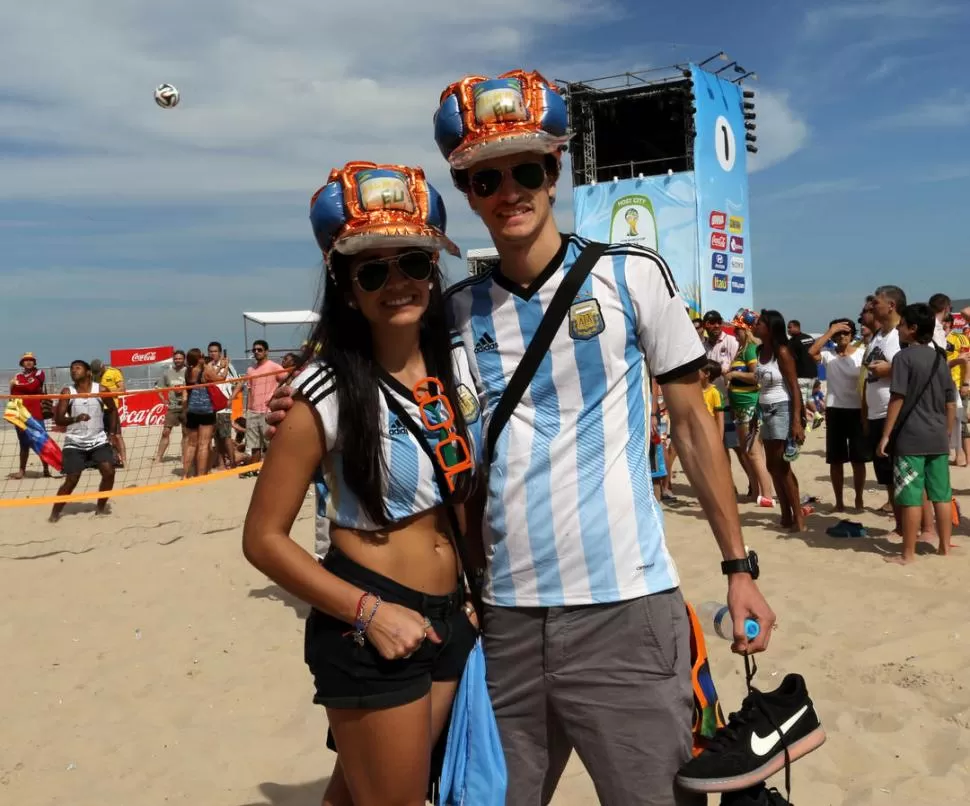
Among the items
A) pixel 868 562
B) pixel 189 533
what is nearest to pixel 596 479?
pixel 868 562

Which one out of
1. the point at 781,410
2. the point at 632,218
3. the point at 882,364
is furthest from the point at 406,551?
the point at 632,218

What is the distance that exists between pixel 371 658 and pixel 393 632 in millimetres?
89

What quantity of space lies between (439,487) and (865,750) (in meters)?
2.61

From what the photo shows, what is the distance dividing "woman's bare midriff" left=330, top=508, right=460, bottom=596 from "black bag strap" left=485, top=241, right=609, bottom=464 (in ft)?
0.74

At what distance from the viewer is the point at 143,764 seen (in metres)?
3.75

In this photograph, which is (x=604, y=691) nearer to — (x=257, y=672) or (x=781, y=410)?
(x=257, y=672)

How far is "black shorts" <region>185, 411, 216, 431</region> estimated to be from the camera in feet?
36.6

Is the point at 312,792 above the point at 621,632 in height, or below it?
below

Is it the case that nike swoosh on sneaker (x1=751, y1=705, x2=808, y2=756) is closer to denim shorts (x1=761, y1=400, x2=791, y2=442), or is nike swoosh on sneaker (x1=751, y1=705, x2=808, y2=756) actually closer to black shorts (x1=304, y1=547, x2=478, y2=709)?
black shorts (x1=304, y1=547, x2=478, y2=709)

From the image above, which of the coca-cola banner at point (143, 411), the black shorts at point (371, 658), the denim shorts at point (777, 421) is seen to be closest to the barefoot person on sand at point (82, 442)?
the denim shorts at point (777, 421)

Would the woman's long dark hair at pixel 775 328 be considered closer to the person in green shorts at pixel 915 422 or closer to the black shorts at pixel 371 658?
the person in green shorts at pixel 915 422

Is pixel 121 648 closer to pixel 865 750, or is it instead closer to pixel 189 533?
pixel 189 533

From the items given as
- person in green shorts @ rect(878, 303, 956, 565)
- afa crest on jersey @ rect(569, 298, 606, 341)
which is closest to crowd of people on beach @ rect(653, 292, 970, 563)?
person in green shorts @ rect(878, 303, 956, 565)

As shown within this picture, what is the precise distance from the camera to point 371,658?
188 centimetres
